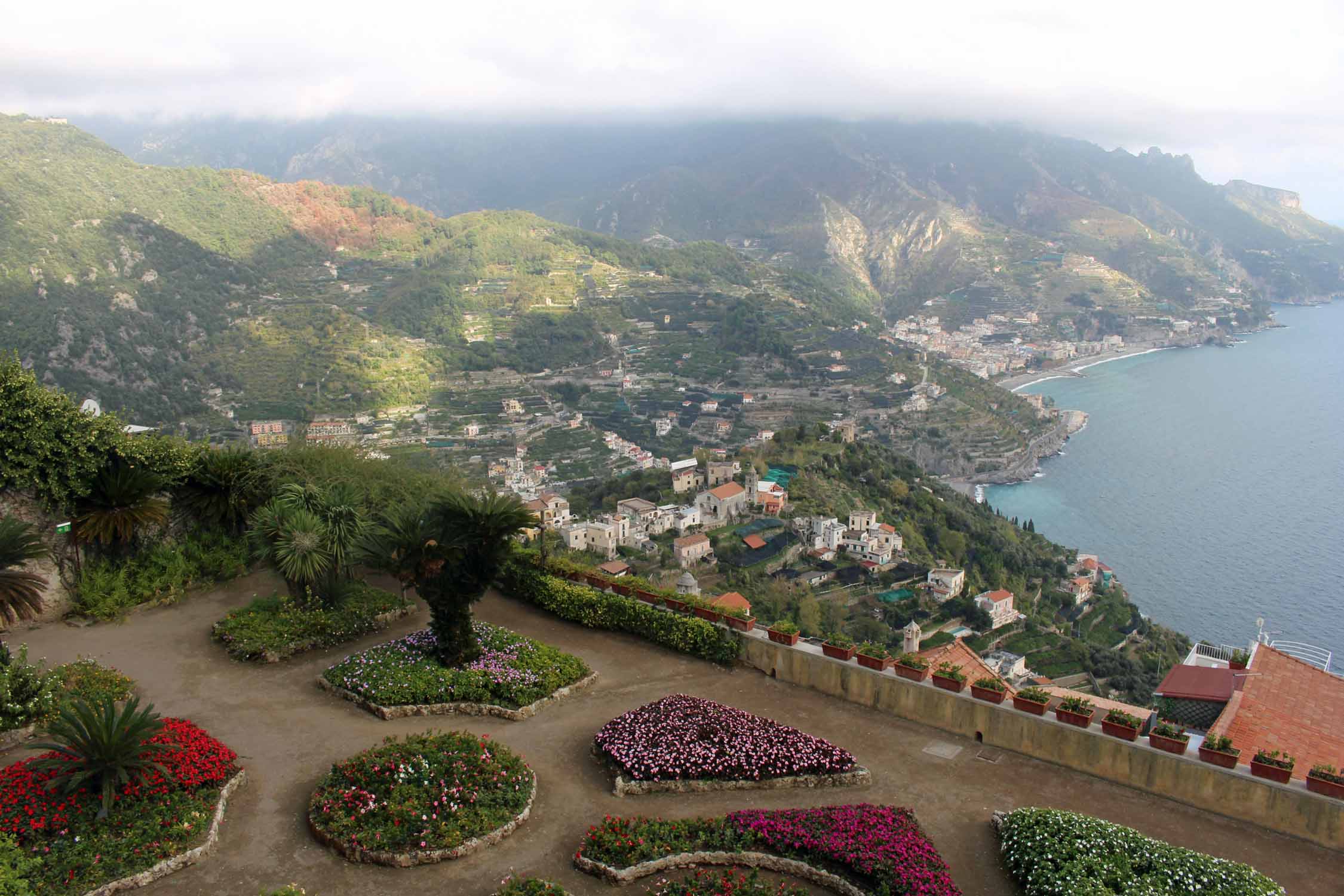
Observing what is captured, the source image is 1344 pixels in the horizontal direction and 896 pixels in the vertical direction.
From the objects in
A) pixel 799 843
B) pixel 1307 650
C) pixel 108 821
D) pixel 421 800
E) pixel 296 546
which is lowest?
pixel 1307 650

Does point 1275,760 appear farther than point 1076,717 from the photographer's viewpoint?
No

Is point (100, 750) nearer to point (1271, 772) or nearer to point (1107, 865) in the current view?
point (1107, 865)

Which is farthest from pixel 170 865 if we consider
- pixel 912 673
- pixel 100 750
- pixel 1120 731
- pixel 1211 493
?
pixel 1211 493

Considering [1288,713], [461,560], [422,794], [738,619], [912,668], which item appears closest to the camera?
[422,794]

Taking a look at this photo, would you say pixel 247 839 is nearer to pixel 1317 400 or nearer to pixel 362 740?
pixel 362 740

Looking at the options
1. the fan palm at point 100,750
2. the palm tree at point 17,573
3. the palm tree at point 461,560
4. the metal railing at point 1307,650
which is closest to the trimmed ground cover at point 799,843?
the palm tree at point 461,560
